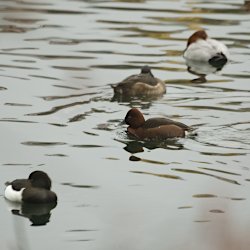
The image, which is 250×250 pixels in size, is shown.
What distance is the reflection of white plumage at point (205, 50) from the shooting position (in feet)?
69.4

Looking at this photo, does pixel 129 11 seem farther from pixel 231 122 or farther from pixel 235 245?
pixel 235 245

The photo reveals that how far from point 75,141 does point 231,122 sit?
2406 millimetres

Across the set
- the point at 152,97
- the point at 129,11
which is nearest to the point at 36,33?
the point at 129,11

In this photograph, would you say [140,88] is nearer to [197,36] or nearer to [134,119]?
[134,119]

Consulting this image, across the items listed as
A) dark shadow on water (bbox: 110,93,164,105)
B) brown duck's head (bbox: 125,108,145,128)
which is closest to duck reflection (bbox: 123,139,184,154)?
brown duck's head (bbox: 125,108,145,128)

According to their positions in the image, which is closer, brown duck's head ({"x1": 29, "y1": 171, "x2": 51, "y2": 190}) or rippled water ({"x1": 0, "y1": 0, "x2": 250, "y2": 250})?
rippled water ({"x1": 0, "y1": 0, "x2": 250, "y2": 250})

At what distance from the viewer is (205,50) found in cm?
2184

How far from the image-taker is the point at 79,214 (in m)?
11.5

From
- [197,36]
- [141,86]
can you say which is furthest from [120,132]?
[197,36]

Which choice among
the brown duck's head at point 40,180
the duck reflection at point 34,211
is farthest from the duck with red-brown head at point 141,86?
the duck reflection at point 34,211

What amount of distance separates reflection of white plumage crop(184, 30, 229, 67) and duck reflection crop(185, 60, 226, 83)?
9 centimetres

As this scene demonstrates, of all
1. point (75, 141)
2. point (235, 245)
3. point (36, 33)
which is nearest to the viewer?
point (235, 245)

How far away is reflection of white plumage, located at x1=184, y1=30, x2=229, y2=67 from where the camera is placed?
2116 centimetres

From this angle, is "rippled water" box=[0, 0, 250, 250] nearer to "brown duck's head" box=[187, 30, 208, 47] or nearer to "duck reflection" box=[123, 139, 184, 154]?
"duck reflection" box=[123, 139, 184, 154]
